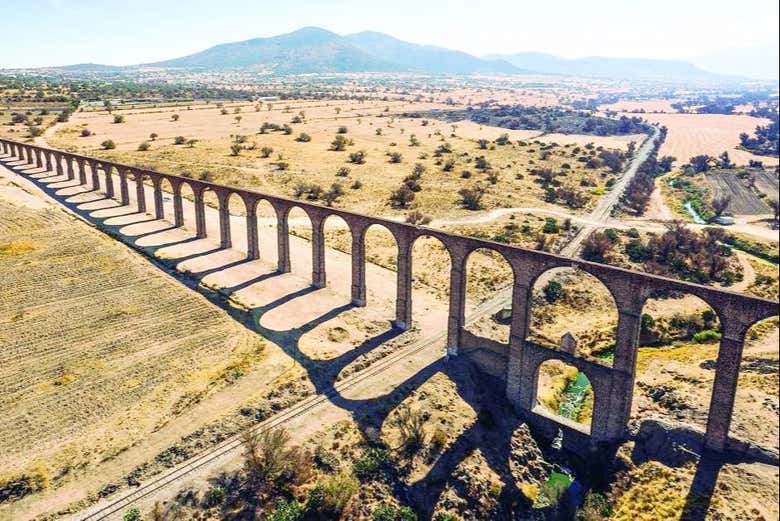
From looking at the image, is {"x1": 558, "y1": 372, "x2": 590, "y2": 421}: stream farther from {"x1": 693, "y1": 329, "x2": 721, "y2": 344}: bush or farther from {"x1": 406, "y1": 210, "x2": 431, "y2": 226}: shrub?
{"x1": 406, "y1": 210, "x2": 431, "y2": 226}: shrub

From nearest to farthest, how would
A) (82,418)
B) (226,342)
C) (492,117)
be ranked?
(82,418) → (226,342) → (492,117)

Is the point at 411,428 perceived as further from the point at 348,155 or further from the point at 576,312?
the point at 348,155

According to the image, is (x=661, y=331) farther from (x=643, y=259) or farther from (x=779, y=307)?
(x=779, y=307)

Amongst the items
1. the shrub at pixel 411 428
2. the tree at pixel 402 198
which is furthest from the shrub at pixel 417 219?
the shrub at pixel 411 428

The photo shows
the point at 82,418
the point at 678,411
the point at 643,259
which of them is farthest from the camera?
the point at 643,259

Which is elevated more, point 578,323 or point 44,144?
point 44,144

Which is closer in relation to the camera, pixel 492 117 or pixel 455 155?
pixel 455 155

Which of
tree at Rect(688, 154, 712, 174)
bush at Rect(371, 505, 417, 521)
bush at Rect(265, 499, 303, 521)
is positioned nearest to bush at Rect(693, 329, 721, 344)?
bush at Rect(371, 505, 417, 521)

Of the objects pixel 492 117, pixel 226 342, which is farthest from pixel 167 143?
pixel 492 117

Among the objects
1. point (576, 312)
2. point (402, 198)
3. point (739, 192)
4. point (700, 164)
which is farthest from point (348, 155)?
point (576, 312)
